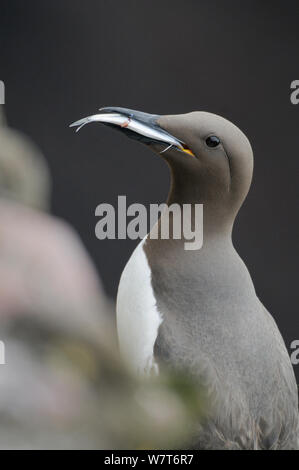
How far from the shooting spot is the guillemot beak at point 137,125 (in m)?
1.22

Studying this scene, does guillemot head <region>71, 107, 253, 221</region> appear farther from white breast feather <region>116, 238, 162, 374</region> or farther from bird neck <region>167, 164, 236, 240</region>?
white breast feather <region>116, 238, 162, 374</region>

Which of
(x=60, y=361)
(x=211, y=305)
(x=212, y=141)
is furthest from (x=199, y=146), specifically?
(x=60, y=361)

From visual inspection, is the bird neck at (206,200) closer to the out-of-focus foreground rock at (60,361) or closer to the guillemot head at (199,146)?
the guillemot head at (199,146)

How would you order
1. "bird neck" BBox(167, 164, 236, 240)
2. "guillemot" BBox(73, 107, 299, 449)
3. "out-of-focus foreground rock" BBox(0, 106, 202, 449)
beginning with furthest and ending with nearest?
"bird neck" BBox(167, 164, 236, 240) → "guillemot" BBox(73, 107, 299, 449) → "out-of-focus foreground rock" BBox(0, 106, 202, 449)

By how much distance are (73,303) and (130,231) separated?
1.55 metres

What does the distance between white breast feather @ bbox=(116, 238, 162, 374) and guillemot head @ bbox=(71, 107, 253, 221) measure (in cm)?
19

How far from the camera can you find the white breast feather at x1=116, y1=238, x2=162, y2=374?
48.1 inches

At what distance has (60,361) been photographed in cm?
39

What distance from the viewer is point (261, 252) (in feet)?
8.93

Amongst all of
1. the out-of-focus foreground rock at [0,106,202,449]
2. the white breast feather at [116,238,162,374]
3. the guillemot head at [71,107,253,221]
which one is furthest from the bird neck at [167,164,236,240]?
the out-of-focus foreground rock at [0,106,202,449]

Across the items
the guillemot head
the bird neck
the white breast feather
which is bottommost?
the white breast feather

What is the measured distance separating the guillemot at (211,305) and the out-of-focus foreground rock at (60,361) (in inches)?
29.0

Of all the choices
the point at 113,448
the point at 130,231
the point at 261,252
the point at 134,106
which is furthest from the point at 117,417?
the point at 261,252

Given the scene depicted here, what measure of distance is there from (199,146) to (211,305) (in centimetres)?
29
